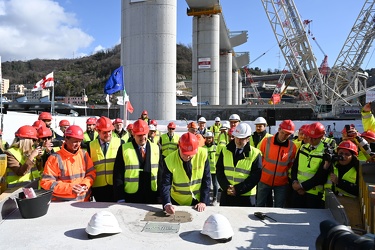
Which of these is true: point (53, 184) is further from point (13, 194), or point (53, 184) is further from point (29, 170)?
point (29, 170)

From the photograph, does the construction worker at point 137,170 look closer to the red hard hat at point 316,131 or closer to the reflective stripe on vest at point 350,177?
the red hard hat at point 316,131

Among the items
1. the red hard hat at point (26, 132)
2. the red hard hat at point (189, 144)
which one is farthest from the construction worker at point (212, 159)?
the red hard hat at point (26, 132)

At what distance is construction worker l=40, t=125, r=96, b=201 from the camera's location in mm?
3207

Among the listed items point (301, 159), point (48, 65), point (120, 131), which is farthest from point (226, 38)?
point (48, 65)

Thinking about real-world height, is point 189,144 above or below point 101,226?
above

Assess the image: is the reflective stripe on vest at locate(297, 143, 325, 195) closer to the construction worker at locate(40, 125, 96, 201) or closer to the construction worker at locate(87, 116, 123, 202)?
the construction worker at locate(87, 116, 123, 202)

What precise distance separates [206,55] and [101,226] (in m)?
30.2

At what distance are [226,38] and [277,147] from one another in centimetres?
3805

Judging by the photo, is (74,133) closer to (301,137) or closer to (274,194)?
(274,194)

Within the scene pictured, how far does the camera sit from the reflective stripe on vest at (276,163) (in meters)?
4.39

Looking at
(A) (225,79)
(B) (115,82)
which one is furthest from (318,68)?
(B) (115,82)

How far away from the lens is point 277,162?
4398 millimetres

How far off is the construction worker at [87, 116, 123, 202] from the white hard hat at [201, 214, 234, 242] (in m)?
2.10

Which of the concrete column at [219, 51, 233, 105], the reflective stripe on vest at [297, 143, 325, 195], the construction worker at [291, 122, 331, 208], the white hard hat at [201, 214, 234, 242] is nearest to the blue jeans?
the construction worker at [291, 122, 331, 208]
